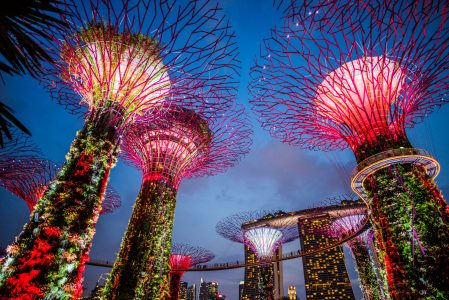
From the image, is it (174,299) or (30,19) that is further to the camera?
(174,299)

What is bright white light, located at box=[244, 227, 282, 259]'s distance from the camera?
20.5 metres

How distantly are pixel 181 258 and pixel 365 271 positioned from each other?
13.2 m

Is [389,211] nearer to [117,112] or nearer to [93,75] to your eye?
[117,112]

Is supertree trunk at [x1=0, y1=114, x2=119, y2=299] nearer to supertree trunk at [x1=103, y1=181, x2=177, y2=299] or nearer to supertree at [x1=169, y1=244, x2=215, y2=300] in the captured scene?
supertree trunk at [x1=103, y1=181, x2=177, y2=299]

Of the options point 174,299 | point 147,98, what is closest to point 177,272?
point 174,299

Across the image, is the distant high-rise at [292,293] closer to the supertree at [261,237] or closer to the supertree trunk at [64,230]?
the supertree at [261,237]

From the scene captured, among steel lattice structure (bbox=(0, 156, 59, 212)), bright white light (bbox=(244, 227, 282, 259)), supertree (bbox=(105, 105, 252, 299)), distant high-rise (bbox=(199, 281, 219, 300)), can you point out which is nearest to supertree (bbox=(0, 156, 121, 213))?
steel lattice structure (bbox=(0, 156, 59, 212))

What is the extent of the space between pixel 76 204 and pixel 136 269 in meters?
4.24

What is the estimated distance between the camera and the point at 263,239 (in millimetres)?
20734

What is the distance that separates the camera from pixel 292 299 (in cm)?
10594

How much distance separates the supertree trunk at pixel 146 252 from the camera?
827 cm

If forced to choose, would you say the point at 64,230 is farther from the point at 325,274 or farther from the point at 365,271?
the point at 325,274

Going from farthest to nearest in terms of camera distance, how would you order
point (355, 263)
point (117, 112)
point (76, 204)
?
point (355, 263) → point (117, 112) → point (76, 204)

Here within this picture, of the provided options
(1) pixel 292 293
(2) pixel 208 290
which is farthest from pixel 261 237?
(2) pixel 208 290
